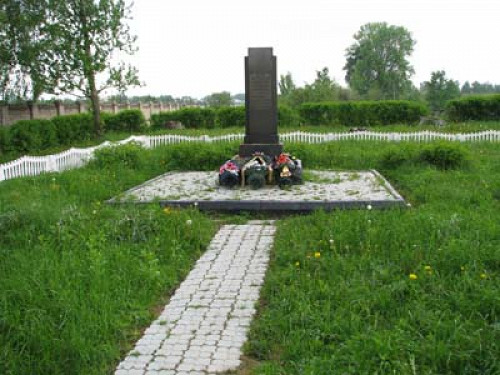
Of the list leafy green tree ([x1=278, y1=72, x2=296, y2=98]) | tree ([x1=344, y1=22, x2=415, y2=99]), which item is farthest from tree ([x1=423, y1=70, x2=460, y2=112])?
tree ([x1=344, y1=22, x2=415, y2=99])

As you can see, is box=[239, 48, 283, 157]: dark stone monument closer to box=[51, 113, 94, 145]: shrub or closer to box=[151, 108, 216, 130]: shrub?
box=[51, 113, 94, 145]: shrub

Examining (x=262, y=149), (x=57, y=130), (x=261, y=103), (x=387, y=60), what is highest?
(x=387, y=60)

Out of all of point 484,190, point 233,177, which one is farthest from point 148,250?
point 484,190

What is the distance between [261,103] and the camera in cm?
1073

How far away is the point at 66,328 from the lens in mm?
3799

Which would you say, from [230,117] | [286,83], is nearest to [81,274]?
[230,117]

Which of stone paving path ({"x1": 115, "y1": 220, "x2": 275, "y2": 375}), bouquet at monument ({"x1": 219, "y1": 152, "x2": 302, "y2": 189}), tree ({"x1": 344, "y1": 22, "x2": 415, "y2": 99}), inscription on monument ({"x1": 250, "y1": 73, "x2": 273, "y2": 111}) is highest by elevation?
tree ({"x1": 344, "y1": 22, "x2": 415, "y2": 99})

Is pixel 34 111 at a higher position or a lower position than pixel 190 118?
higher

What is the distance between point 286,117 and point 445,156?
1262cm

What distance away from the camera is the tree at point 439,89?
145 ft

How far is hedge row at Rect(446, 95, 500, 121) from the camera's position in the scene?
2153 cm

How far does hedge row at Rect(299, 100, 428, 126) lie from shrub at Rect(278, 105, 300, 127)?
97 centimetres

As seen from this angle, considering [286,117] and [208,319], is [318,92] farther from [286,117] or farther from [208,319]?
[208,319]

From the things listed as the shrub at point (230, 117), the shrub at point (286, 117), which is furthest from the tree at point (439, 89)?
the shrub at point (230, 117)
